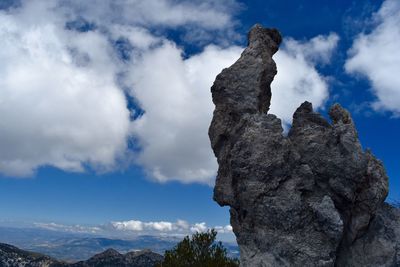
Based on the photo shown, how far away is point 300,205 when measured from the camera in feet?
132

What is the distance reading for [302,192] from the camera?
41969 millimetres

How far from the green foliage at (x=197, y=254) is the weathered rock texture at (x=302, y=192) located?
15698 millimetres

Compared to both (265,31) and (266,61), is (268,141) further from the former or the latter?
(265,31)

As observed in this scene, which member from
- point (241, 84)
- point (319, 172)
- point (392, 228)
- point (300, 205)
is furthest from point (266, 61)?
point (392, 228)

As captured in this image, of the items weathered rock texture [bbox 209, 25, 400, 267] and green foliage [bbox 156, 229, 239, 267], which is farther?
green foliage [bbox 156, 229, 239, 267]

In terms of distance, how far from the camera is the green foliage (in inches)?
2347

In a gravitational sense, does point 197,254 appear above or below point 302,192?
below

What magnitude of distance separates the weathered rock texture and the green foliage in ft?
51.5

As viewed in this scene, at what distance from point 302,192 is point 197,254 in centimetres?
2474

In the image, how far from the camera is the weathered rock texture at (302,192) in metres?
39.8

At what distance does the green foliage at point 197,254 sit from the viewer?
2347 inches

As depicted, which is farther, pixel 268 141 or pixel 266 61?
pixel 266 61

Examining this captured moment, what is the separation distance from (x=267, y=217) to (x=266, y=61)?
19.4 metres

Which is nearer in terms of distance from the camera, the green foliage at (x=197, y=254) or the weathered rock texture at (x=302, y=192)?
the weathered rock texture at (x=302, y=192)
